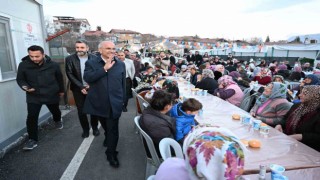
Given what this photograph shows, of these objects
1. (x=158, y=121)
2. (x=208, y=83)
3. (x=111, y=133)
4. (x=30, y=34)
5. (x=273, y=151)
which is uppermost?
(x=30, y=34)

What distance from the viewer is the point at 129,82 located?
6.02m

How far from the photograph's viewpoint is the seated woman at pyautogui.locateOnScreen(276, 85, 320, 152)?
92.4 inches

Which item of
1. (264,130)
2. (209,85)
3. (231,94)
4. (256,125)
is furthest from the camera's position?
(209,85)

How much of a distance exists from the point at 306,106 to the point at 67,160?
353 cm

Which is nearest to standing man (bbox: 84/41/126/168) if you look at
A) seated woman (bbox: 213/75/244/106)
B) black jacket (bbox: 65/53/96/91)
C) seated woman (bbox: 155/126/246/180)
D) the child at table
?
the child at table

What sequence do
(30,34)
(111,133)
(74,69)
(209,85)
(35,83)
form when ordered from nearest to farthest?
(111,133), (35,83), (74,69), (30,34), (209,85)

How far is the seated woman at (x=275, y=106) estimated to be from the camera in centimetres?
316

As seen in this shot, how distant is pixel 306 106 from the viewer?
2.72 metres

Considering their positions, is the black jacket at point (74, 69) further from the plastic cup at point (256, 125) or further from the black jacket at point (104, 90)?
the plastic cup at point (256, 125)

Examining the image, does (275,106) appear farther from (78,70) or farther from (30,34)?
(30,34)

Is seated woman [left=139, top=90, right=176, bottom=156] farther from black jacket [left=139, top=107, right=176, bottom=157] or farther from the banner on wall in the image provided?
the banner on wall

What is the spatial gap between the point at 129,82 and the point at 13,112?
2963mm

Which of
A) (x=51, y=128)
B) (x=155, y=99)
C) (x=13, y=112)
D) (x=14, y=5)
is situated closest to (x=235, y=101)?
(x=155, y=99)

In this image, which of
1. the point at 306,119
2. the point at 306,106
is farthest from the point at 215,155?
the point at 306,106
